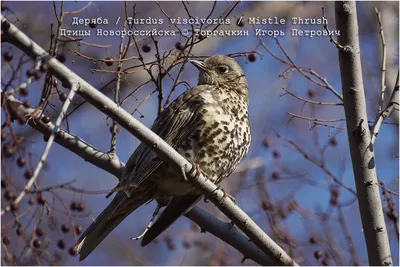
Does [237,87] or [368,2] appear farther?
[368,2]

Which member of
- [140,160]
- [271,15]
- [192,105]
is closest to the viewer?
[140,160]

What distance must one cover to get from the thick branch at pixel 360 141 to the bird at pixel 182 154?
3.41 ft

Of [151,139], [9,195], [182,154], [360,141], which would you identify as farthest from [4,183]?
[360,141]

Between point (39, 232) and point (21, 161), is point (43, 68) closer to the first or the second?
point (21, 161)

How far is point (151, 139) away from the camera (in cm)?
353

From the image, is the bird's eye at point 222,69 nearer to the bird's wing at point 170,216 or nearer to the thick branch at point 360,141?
the bird's wing at point 170,216

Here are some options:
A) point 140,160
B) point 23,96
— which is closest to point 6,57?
point 23,96

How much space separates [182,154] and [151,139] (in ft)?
4.25

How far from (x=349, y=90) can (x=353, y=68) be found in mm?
141

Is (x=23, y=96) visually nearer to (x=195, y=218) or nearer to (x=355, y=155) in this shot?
(x=195, y=218)

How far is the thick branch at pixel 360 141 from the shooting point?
163 inches

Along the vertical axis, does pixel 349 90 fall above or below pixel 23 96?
above

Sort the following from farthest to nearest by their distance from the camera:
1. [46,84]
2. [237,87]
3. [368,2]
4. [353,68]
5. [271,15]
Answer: [271,15] → [368,2] → [237,87] → [353,68] → [46,84]

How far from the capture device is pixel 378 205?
4184 millimetres
